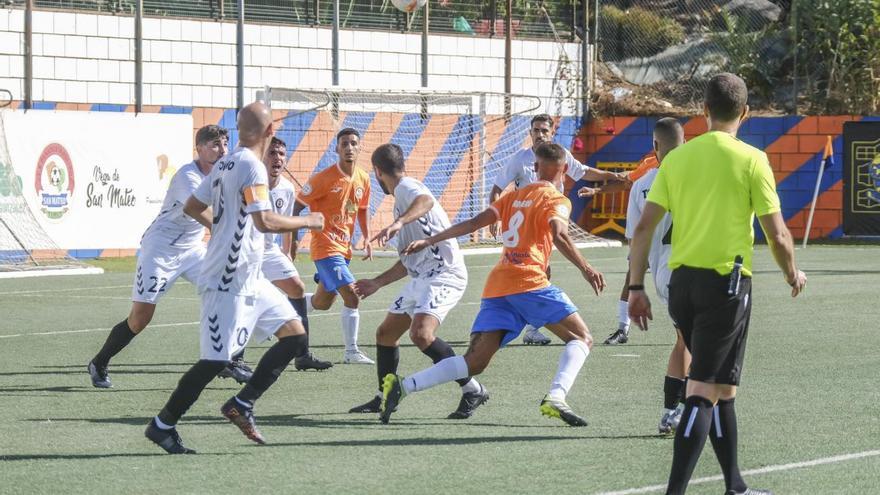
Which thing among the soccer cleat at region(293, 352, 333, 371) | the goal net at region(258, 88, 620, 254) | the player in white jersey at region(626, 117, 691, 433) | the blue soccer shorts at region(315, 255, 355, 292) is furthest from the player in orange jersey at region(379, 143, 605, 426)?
the goal net at region(258, 88, 620, 254)

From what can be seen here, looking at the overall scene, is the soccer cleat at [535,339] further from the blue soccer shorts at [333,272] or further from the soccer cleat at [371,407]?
the soccer cleat at [371,407]

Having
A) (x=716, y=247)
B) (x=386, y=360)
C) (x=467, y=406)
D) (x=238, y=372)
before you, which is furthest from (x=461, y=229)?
(x=238, y=372)

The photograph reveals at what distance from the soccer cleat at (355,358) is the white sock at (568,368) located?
3530mm

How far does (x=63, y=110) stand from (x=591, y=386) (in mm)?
16294

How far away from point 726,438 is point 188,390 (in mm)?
2945

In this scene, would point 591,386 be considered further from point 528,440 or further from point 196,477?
point 196,477

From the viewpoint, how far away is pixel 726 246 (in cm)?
673

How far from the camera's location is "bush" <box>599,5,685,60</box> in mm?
35375

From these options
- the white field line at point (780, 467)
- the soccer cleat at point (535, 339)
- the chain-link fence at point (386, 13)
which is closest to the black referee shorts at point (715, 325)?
the white field line at point (780, 467)

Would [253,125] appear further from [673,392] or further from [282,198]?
[282,198]

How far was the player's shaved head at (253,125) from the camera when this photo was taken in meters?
8.36

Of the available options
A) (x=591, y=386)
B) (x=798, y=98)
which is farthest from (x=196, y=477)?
(x=798, y=98)

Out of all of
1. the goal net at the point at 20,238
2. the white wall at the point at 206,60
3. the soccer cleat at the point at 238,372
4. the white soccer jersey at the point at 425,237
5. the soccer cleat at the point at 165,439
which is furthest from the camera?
the white wall at the point at 206,60

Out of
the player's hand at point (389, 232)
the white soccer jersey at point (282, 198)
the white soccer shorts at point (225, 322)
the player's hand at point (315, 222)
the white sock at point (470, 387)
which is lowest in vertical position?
the white sock at point (470, 387)
